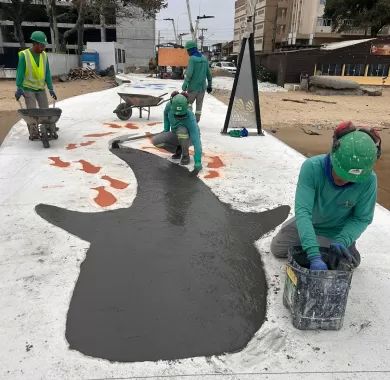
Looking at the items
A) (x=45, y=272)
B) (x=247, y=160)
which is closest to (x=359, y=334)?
(x=45, y=272)

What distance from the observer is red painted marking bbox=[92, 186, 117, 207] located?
3960 mm

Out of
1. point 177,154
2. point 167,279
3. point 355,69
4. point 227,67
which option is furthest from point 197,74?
point 227,67

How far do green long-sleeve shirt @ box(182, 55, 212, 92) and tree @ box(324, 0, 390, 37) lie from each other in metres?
27.1

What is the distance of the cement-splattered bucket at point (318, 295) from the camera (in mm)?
2055

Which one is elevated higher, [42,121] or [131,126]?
[42,121]

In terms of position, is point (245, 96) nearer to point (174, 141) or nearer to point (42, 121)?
point (174, 141)

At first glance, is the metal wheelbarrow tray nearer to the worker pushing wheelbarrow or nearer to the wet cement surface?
the worker pushing wheelbarrow

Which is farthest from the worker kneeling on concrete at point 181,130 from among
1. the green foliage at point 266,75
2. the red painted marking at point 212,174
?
the green foliage at point 266,75

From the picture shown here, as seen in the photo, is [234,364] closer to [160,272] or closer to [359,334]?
[359,334]

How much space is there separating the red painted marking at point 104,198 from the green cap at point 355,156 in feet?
8.37

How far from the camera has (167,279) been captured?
2686 millimetres

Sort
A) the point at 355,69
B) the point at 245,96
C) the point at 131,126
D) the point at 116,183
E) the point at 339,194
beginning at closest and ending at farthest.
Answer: the point at 339,194, the point at 116,183, the point at 245,96, the point at 131,126, the point at 355,69

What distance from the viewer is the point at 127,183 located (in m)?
4.61

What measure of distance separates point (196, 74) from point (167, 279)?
17.6 ft
